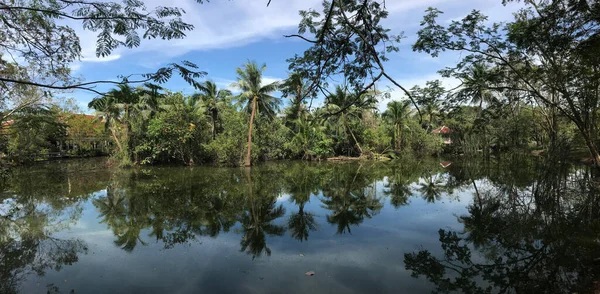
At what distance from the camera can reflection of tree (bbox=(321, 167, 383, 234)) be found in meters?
8.25

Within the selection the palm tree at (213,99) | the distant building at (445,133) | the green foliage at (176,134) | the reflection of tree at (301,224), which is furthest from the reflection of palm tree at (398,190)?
the distant building at (445,133)

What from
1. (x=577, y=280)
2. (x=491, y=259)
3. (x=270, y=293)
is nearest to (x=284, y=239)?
(x=270, y=293)

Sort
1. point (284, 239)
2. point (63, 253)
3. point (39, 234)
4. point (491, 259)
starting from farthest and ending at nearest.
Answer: point (39, 234)
point (284, 239)
point (63, 253)
point (491, 259)

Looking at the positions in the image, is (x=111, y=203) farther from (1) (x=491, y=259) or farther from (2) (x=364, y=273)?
(1) (x=491, y=259)

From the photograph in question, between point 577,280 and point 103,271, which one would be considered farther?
point 103,271

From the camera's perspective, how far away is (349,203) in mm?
10352

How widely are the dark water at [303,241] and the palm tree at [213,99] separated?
55.7 ft

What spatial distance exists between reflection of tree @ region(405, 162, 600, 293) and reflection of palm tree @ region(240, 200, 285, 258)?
2.73m

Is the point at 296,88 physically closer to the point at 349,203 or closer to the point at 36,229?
the point at 349,203

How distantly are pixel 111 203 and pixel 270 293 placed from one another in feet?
28.2

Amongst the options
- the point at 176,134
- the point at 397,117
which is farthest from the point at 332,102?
the point at 397,117

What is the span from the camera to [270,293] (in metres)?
4.25

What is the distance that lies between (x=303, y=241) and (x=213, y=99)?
2458 cm

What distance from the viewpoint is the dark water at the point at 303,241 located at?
461 cm
